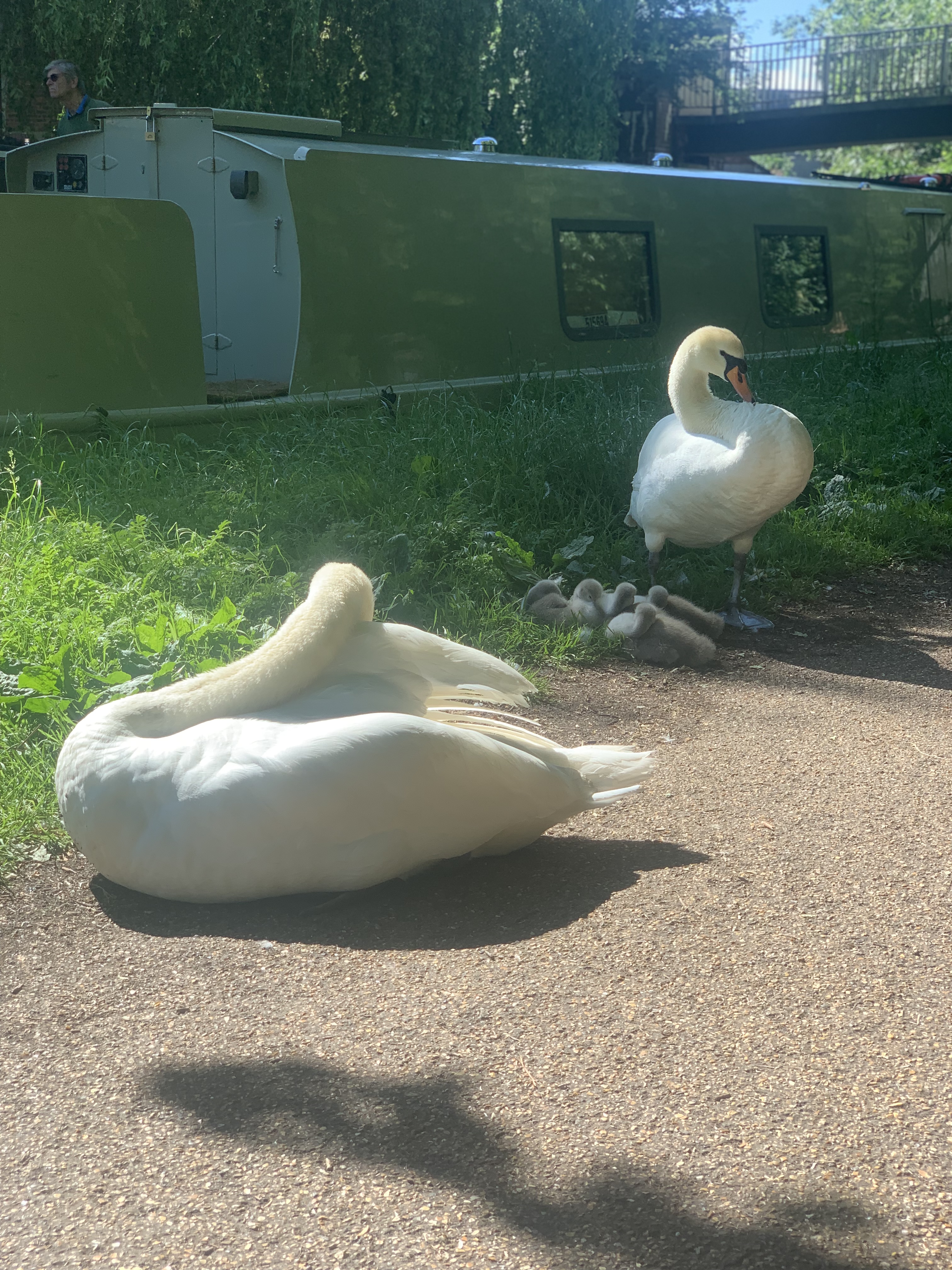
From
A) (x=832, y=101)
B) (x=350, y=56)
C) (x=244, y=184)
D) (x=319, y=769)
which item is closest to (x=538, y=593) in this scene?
(x=319, y=769)

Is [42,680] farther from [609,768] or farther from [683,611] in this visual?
[683,611]

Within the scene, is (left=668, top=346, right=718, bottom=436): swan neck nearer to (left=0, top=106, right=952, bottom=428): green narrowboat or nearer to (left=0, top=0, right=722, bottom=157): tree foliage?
(left=0, top=106, right=952, bottom=428): green narrowboat

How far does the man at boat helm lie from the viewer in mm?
9172

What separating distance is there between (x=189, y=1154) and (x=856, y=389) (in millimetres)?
9767

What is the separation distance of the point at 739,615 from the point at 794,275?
23.3 ft

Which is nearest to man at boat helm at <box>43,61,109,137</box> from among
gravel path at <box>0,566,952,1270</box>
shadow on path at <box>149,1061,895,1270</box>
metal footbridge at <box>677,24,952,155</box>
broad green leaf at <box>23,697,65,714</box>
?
broad green leaf at <box>23,697,65,714</box>

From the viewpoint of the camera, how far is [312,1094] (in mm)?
2264

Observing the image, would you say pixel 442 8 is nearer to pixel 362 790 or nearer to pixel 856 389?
pixel 856 389

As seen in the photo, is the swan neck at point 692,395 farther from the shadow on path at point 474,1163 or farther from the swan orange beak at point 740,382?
the shadow on path at point 474,1163

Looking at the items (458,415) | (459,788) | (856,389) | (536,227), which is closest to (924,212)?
(856,389)

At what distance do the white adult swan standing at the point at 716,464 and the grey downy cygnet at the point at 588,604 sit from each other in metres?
0.52

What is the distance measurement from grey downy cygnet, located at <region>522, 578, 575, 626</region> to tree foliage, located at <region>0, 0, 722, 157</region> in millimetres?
11102

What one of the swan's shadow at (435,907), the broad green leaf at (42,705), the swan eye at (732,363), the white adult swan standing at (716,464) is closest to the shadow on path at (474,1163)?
the swan's shadow at (435,907)

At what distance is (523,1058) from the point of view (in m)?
2.37
